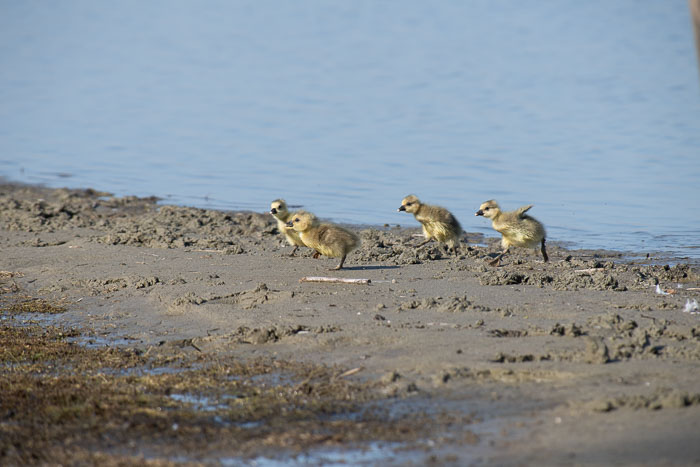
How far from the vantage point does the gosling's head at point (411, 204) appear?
12.0m

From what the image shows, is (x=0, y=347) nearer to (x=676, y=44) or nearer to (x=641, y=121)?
(x=641, y=121)

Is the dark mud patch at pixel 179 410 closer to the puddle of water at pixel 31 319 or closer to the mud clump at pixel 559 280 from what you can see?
the puddle of water at pixel 31 319

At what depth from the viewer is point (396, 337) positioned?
23.5ft

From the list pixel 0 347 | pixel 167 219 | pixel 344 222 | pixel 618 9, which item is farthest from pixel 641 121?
pixel 618 9

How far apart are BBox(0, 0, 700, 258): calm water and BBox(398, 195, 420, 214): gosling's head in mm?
2190

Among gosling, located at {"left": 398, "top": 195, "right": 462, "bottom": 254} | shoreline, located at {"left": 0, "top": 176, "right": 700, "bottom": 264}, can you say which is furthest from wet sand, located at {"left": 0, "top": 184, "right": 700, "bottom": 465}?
shoreline, located at {"left": 0, "top": 176, "right": 700, "bottom": 264}

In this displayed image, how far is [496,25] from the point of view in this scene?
44.8 metres

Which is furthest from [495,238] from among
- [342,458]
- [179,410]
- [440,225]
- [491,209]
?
[342,458]

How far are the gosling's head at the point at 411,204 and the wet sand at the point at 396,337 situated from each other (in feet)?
1.51

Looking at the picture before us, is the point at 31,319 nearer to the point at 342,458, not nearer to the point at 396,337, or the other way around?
the point at 396,337

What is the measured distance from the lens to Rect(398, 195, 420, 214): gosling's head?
11961 millimetres

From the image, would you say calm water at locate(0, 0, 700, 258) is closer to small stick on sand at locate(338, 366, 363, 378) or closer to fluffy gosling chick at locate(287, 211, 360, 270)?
fluffy gosling chick at locate(287, 211, 360, 270)

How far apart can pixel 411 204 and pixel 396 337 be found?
5005 mm

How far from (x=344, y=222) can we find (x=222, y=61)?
74.1 ft
